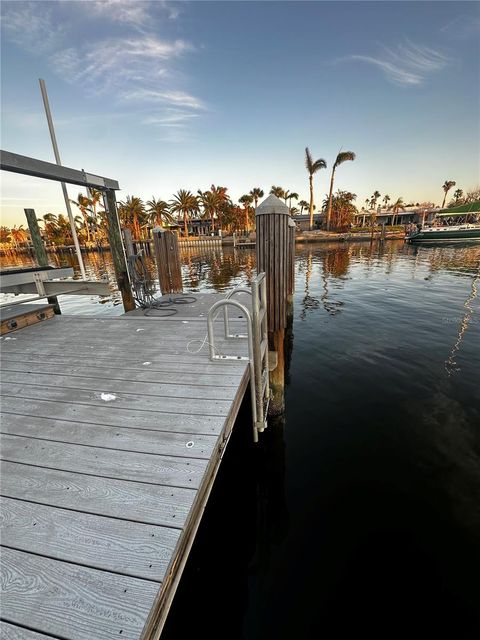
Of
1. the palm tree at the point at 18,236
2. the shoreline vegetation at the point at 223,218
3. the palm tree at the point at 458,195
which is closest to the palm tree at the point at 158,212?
the shoreline vegetation at the point at 223,218

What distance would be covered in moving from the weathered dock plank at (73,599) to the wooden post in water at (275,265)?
3.79 metres

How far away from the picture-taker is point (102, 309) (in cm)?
1357

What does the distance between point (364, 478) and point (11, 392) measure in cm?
492

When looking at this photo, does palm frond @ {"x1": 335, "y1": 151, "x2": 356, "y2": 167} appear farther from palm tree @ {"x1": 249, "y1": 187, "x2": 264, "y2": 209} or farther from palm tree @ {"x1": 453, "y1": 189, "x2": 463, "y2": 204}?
palm tree @ {"x1": 453, "y1": 189, "x2": 463, "y2": 204}

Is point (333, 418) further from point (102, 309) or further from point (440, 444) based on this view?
point (102, 309)

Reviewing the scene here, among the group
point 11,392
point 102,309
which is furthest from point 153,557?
point 102,309

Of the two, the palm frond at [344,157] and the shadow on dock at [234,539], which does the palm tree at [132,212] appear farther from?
the shadow on dock at [234,539]

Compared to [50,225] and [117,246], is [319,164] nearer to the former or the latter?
[117,246]

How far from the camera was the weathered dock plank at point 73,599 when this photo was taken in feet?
4.41

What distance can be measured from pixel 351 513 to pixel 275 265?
378 cm

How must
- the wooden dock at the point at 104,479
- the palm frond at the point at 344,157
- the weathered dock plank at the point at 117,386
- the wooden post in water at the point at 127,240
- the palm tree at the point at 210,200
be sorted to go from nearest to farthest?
1. the wooden dock at the point at 104,479
2. the weathered dock plank at the point at 117,386
3. the wooden post in water at the point at 127,240
4. the palm frond at the point at 344,157
5. the palm tree at the point at 210,200

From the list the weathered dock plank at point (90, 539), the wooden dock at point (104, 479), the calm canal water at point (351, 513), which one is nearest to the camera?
the wooden dock at point (104, 479)

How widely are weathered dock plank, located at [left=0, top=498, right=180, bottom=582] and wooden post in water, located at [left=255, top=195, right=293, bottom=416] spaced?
3511 millimetres

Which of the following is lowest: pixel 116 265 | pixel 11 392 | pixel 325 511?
pixel 325 511
